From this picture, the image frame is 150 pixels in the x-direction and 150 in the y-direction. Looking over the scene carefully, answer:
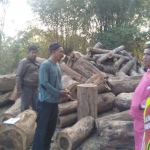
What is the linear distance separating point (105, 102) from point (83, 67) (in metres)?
1.70

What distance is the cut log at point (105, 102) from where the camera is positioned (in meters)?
5.94

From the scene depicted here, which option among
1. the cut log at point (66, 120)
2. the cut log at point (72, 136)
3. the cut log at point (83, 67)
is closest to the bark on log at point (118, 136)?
the cut log at point (72, 136)

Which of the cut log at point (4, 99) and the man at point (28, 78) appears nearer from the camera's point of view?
the man at point (28, 78)

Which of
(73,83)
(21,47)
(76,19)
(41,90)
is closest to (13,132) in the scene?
(41,90)

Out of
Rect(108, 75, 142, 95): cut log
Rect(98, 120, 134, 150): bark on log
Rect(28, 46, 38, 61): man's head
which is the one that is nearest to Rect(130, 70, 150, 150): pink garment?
Rect(98, 120, 134, 150): bark on log

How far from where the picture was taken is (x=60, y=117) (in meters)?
5.45

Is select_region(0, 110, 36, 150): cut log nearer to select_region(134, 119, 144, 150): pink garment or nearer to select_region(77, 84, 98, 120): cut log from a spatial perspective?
select_region(77, 84, 98, 120): cut log

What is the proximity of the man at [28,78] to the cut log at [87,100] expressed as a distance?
1.10m

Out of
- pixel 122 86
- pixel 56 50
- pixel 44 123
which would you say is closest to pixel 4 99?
pixel 122 86

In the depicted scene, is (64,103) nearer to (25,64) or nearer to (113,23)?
(25,64)

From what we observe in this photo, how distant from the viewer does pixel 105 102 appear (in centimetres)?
602

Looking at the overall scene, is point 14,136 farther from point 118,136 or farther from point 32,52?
point 32,52

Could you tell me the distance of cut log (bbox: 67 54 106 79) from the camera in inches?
283

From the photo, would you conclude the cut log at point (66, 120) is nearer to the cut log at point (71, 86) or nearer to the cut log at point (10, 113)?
the cut log at point (71, 86)
